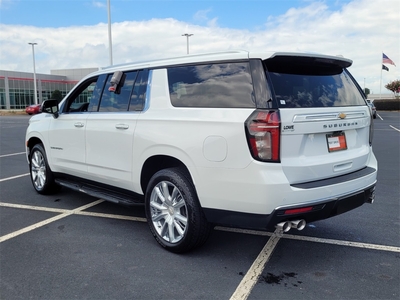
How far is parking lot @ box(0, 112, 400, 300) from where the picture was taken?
10.1ft

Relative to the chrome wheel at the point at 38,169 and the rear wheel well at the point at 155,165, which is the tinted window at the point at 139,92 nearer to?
the rear wheel well at the point at 155,165

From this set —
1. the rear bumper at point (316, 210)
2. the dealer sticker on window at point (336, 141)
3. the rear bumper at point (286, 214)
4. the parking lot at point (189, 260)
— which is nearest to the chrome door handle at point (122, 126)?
the parking lot at point (189, 260)

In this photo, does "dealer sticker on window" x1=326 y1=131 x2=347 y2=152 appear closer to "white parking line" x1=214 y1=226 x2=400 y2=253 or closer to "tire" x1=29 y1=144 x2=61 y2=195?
"white parking line" x1=214 y1=226 x2=400 y2=253

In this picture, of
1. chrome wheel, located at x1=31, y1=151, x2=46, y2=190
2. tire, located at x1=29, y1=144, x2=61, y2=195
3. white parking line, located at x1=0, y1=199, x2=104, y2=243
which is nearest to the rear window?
white parking line, located at x1=0, y1=199, x2=104, y2=243

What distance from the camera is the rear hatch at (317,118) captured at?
316 centimetres

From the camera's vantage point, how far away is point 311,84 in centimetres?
353

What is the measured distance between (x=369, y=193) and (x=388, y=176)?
4.26 m

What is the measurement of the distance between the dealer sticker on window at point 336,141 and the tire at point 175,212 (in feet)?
4.32

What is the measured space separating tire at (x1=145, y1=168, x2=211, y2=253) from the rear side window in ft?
2.40

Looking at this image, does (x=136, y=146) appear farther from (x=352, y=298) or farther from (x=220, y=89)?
(x=352, y=298)

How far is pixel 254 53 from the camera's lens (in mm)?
3287

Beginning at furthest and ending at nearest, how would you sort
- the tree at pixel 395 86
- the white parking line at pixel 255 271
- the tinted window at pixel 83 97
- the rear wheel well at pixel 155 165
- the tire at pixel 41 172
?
1. the tree at pixel 395 86
2. the tire at pixel 41 172
3. the tinted window at pixel 83 97
4. the rear wheel well at pixel 155 165
5. the white parking line at pixel 255 271

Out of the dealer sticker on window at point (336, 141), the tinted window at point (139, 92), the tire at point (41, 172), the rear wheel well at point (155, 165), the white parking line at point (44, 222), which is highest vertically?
the tinted window at point (139, 92)

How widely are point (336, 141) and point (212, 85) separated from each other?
4.15 feet
